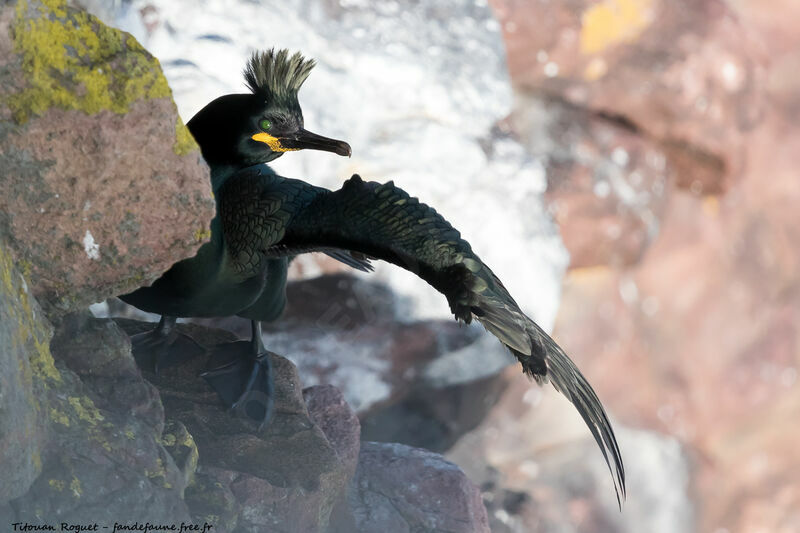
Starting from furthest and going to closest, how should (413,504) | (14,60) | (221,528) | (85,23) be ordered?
1. (413,504)
2. (221,528)
3. (85,23)
4. (14,60)

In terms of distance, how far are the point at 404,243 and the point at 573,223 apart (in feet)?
8.86

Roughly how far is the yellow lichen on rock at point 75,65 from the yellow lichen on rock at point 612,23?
3.34 m

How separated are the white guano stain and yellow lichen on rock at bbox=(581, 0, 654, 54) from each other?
342 cm

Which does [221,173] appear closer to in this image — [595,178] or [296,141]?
[296,141]

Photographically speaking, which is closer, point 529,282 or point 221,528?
point 221,528

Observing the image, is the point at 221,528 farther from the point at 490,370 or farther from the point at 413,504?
the point at 490,370

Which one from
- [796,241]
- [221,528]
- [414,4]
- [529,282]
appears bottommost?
[221,528]

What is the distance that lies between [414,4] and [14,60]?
109 inches

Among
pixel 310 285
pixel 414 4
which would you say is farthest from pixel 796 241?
pixel 310 285

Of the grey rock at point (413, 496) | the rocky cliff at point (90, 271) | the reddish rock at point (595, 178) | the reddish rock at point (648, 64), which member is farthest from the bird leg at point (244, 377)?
the reddish rock at point (648, 64)

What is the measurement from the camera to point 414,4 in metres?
4.07

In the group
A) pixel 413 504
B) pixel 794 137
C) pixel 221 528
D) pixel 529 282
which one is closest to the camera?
pixel 221 528

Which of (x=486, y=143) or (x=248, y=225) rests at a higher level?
(x=486, y=143)

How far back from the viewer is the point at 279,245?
6.46 ft
